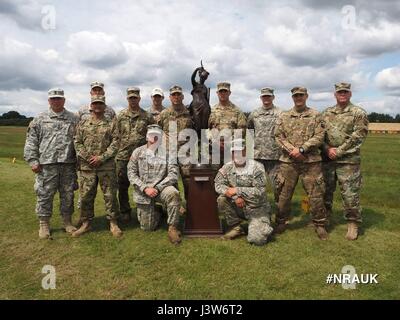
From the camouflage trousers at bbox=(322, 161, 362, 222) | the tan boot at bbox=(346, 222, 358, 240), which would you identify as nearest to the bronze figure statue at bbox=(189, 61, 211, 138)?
the camouflage trousers at bbox=(322, 161, 362, 222)

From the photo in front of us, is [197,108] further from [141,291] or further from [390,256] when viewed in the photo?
[390,256]

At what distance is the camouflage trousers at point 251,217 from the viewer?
6543mm

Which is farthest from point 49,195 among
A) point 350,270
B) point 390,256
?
point 390,256

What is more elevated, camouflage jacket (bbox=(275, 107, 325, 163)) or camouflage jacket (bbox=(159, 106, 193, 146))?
camouflage jacket (bbox=(159, 106, 193, 146))

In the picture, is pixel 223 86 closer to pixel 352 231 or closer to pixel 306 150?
pixel 306 150

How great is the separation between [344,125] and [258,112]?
1.68 meters

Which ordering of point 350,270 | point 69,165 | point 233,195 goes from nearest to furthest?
point 350,270 < point 233,195 < point 69,165

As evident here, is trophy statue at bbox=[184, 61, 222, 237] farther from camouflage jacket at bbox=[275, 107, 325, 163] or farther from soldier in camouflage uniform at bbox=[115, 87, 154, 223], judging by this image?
camouflage jacket at bbox=[275, 107, 325, 163]

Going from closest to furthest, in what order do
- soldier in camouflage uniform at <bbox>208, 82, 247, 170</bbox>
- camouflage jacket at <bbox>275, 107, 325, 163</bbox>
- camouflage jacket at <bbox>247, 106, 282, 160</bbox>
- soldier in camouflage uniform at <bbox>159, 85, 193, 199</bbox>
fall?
1. camouflage jacket at <bbox>275, 107, 325, 163</bbox>
2. soldier in camouflage uniform at <bbox>208, 82, 247, 170</bbox>
3. soldier in camouflage uniform at <bbox>159, 85, 193, 199</bbox>
4. camouflage jacket at <bbox>247, 106, 282, 160</bbox>

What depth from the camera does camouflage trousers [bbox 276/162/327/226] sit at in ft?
22.6

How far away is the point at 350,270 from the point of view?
18.5 ft

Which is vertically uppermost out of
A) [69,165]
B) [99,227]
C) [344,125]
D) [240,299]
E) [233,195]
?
[344,125]

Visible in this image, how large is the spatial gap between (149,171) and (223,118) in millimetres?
1694

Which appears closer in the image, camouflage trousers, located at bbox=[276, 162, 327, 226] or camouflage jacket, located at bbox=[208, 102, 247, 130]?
camouflage trousers, located at bbox=[276, 162, 327, 226]
